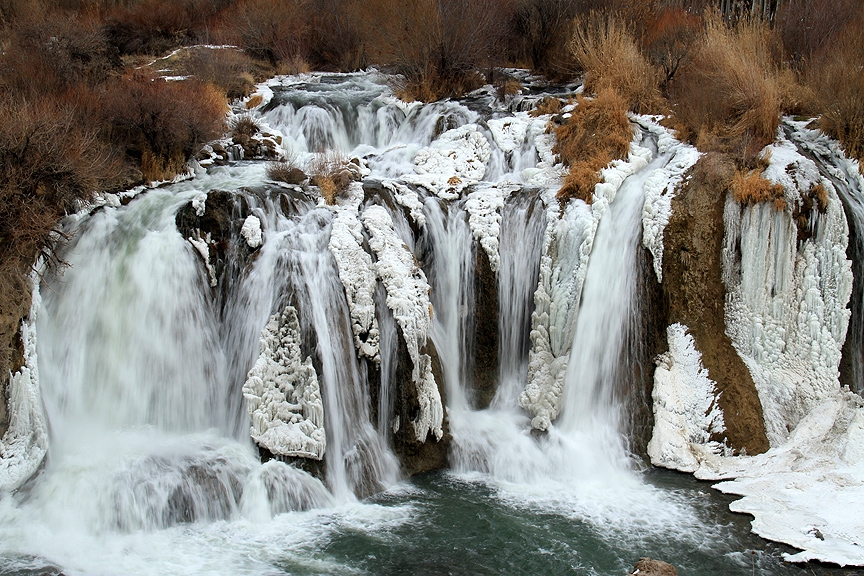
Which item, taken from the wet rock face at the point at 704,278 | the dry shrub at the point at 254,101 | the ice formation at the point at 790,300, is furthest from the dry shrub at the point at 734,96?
the dry shrub at the point at 254,101

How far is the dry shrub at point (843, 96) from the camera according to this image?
926cm

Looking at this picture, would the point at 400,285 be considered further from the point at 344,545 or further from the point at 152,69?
the point at 152,69

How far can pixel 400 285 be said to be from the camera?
8.30m

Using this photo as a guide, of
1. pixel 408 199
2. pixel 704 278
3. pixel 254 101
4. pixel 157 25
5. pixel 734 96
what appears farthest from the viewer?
pixel 157 25

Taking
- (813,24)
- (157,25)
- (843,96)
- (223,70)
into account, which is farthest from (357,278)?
(157,25)

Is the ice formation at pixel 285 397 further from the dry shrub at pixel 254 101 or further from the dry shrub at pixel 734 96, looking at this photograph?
the dry shrub at pixel 254 101

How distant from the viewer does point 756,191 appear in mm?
8273

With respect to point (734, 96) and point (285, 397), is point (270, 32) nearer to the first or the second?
point (734, 96)


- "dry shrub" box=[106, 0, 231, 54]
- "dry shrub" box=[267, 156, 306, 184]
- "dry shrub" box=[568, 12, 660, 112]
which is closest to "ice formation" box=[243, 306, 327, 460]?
"dry shrub" box=[267, 156, 306, 184]

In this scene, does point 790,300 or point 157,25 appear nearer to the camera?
point 790,300

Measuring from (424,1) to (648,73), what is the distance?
5259 mm

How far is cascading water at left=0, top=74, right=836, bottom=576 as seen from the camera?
6.13 metres

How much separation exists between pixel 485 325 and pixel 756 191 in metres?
3.81

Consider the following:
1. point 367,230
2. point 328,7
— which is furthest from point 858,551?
point 328,7
